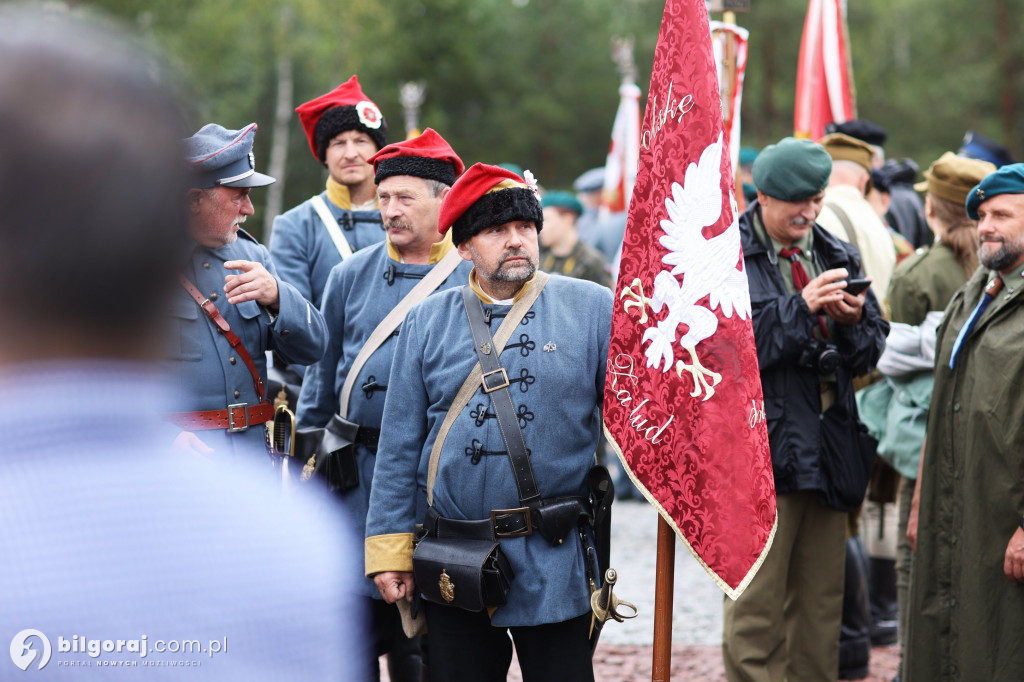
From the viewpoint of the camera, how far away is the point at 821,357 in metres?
4.12

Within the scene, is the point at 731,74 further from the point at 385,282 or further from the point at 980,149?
the point at 980,149

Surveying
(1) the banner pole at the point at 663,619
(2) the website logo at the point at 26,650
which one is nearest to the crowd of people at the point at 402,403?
(2) the website logo at the point at 26,650

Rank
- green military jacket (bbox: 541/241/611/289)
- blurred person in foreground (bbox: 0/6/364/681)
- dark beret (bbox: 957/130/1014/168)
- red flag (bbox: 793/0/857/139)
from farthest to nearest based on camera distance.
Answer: green military jacket (bbox: 541/241/611/289)
dark beret (bbox: 957/130/1014/168)
red flag (bbox: 793/0/857/139)
blurred person in foreground (bbox: 0/6/364/681)

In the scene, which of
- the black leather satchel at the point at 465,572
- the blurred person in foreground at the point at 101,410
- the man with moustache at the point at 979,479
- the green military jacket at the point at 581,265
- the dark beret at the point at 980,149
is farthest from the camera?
the green military jacket at the point at 581,265

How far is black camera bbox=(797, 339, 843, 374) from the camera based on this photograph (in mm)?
4113

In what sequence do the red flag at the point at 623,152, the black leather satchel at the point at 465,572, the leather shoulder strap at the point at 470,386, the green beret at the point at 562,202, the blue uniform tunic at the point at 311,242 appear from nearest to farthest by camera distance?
the black leather satchel at the point at 465,572 → the leather shoulder strap at the point at 470,386 → the blue uniform tunic at the point at 311,242 → the green beret at the point at 562,202 → the red flag at the point at 623,152

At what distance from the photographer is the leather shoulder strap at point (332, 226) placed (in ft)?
15.8

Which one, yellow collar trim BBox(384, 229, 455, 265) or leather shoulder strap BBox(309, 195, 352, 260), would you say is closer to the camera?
yellow collar trim BBox(384, 229, 455, 265)

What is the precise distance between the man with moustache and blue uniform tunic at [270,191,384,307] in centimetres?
253

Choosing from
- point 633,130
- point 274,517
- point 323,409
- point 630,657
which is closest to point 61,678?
point 274,517

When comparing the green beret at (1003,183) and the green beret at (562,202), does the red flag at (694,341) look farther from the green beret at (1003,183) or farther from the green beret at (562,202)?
the green beret at (562,202)

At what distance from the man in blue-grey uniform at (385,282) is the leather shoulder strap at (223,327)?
436 mm

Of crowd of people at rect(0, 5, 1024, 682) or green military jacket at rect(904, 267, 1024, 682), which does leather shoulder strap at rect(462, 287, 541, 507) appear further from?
green military jacket at rect(904, 267, 1024, 682)

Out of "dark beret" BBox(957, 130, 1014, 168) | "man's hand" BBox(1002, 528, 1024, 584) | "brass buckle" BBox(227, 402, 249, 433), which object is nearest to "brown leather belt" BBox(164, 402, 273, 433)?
"brass buckle" BBox(227, 402, 249, 433)
